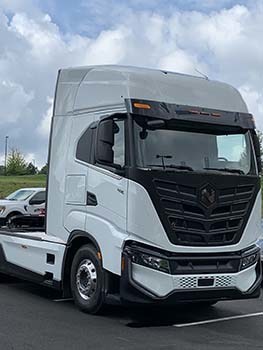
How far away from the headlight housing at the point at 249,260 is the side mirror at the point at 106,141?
7.26 feet

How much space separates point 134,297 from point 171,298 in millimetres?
463

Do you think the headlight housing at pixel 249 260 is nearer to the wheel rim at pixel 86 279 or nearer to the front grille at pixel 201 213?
the front grille at pixel 201 213

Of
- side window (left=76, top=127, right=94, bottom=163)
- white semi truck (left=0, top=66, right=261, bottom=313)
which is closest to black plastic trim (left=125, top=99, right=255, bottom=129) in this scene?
white semi truck (left=0, top=66, right=261, bottom=313)

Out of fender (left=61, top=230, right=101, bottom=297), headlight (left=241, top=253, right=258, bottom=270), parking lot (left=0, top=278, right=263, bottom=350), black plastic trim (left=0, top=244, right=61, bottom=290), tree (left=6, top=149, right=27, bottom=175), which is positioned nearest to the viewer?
parking lot (left=0, top=278, right=263, bottom=350)

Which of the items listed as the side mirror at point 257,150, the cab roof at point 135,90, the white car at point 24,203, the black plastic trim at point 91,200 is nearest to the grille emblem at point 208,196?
the side mirror at point 257,150

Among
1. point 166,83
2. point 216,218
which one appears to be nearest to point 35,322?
point 216,218

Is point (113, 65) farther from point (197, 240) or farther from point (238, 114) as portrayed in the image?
point (197, 240)

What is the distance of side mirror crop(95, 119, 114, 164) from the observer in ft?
26.2

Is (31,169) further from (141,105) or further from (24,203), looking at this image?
(141,105)

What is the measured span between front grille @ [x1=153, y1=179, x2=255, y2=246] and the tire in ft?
3.86

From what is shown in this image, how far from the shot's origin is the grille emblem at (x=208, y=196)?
7.82m

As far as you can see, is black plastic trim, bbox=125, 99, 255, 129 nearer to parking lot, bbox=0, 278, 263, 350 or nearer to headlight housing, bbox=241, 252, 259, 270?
headlight housing, bbox=241, 252, 259, 270

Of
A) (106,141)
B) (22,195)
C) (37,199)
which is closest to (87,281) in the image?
(106,141)

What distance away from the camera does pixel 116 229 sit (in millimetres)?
7855
